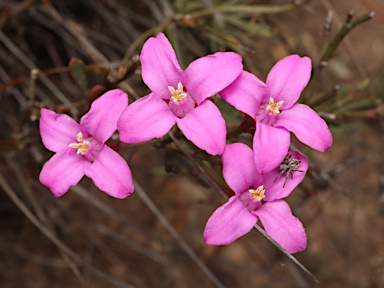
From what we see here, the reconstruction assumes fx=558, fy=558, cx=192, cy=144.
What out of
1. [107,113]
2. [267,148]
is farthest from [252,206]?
[107,113]

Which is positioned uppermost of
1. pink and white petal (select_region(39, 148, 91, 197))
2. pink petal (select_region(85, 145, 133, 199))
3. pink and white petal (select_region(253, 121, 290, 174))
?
pink and white petal (select_region(39, 148, 91, 197))

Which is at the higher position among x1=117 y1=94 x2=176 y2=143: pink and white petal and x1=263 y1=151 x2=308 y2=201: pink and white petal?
x1=117 y1=94 x2=176 y2=143: pink and white petal

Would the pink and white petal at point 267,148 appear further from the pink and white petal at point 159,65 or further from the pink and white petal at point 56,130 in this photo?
the pink and white petal at point 56,130

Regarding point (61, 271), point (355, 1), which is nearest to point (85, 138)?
point (61, 271)

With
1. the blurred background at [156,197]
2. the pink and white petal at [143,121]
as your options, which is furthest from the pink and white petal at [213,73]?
A: the blurred background at [156,197]

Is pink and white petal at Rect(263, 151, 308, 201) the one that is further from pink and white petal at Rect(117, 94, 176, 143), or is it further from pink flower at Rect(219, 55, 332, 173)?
pink and white petal at Rect(117, 94, 176, 143)

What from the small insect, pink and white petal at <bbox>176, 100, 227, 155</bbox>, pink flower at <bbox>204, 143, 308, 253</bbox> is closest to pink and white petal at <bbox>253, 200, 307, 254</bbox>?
pink flower at <bbox>204, 143, 308, 253</bbox>

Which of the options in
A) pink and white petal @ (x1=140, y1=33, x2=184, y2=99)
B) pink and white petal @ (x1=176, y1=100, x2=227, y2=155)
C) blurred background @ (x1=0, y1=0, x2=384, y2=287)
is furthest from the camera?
blurred background @ (x1=0, y1=0, x2=384, y2=287)

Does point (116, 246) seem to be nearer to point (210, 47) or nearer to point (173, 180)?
point (173, 180)
